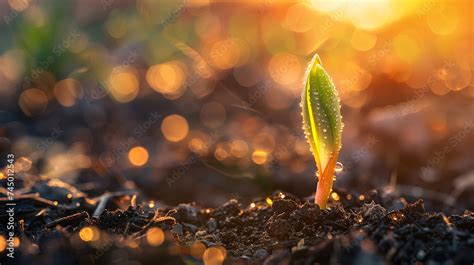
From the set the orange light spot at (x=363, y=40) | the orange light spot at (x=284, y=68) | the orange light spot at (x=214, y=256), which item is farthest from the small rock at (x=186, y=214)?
the orange light spot at (x=363, y=40)

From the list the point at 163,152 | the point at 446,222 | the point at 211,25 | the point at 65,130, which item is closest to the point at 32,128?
the point at 65,130

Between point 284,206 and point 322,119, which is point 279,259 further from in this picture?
point 322,119

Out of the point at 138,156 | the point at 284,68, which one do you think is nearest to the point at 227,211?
the point at 138,156

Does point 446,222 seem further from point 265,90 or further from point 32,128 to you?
point 32,128

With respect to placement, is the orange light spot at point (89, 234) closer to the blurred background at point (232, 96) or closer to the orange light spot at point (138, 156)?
the blurred background at point (232, 96)

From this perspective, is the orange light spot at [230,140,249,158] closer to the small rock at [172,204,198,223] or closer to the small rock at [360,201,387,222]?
the small rock at [172,204,198,223]

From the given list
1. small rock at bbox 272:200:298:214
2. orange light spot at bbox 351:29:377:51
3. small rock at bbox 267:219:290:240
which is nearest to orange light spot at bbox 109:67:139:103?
orange light spot at bbox 351:29:377:51
